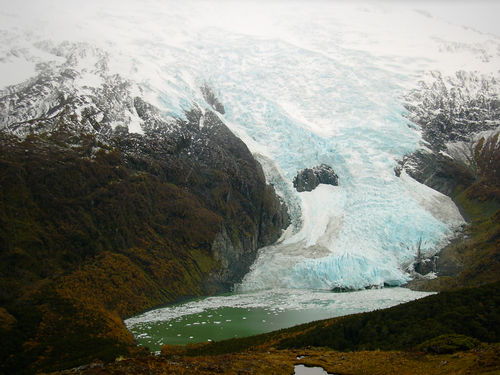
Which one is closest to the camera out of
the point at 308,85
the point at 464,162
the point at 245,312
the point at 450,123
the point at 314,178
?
the point at 245,312

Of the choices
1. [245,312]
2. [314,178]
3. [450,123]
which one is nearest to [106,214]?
[245,312]

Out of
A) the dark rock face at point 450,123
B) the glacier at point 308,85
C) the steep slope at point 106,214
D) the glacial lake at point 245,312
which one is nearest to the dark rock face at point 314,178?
the glacier at point 308,85

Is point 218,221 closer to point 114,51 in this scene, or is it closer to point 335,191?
point 335,191

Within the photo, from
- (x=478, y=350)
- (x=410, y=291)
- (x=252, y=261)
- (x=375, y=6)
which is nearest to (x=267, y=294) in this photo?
(x=252, y=261)

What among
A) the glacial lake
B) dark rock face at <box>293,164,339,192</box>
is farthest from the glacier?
the glacial lake

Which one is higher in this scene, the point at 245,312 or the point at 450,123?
the point at 450,123

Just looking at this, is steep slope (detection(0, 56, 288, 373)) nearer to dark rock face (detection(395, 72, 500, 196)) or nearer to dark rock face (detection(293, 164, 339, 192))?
dark rock face (detection(293, 164, 339, 192))

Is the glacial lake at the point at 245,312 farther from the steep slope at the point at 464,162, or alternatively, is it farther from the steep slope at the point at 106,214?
the steep slope at the point at 464,162

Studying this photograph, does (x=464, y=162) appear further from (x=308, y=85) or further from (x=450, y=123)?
(x=308, y=85)
